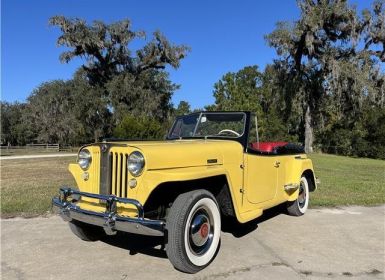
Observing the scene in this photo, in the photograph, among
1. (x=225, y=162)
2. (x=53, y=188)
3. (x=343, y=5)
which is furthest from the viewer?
(x=343, y=5)

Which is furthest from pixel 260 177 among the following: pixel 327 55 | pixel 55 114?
pixel 55 114

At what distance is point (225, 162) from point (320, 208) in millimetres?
3764

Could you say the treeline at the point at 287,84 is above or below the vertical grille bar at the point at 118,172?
above

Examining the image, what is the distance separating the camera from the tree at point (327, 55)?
29734mm

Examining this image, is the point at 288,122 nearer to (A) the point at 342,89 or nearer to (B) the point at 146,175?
(A) the point at 342,89

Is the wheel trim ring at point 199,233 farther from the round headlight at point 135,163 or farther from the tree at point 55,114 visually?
the tree at point 55,114

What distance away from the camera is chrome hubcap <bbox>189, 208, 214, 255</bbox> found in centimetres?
435

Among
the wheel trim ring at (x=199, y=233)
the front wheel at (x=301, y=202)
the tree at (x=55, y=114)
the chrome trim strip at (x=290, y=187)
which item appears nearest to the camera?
the wheel trim ring at (x=199, y=233)

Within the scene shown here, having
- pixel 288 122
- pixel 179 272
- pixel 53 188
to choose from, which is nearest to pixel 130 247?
pixel 179 272

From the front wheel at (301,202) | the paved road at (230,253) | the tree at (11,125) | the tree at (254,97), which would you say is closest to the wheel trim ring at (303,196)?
the front wheel at (301,202)

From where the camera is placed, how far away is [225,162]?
4883 millimetres

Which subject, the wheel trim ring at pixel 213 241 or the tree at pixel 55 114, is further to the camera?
the tree at pixel 55 114

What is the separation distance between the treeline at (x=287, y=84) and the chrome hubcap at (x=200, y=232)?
715 inches

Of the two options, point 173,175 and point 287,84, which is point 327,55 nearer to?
point 287,84
